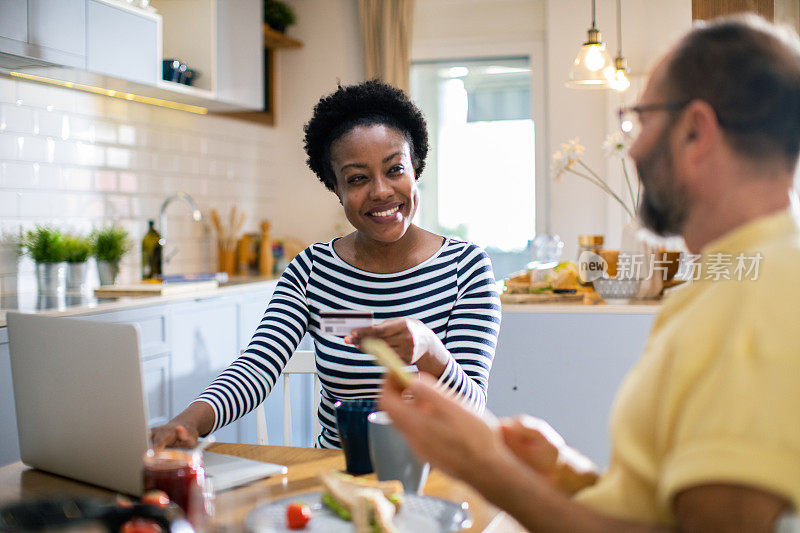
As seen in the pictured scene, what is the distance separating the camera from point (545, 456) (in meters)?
0.98

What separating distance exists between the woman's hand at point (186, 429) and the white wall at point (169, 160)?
6.84 feet

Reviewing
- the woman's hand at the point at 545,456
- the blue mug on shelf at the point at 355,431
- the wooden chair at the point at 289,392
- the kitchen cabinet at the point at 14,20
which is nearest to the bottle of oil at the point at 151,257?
the kitchen cabinet at the point at 14,20

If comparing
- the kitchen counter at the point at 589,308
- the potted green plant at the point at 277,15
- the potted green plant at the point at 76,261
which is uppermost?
the potted green plant at the point at 277,15

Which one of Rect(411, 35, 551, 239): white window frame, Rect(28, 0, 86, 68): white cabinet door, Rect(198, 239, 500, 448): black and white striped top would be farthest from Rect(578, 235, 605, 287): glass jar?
Rect(28, 0, 86, 68): white cabinet door

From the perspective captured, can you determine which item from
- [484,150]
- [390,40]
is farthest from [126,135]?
[484,150]

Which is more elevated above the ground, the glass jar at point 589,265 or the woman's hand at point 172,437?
the glass jar at point 589,265

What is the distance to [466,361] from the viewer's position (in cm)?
165

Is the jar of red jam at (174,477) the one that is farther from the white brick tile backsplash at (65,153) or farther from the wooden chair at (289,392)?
the white brick tile backsplash at (65,153)

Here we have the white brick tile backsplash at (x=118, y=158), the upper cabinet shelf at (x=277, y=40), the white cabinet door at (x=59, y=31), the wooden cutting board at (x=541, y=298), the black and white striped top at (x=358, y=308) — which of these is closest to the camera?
the black and white striped top at (x=358, y=308)

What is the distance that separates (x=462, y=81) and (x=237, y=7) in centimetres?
160

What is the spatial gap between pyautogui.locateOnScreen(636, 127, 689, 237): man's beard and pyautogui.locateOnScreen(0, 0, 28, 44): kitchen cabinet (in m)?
2.50

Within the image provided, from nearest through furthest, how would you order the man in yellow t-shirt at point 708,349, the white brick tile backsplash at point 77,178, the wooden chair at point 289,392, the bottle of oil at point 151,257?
the man in yellow t-shirt at point 708,349 < the wooden chair at point 289,392 < the white brick tile backsplash at point 77,178 < the bottle of oil at point 151,257

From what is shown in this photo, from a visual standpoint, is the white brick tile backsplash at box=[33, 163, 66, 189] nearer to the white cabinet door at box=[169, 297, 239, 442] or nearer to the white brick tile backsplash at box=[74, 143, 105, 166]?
the white brick tile backsplash at box=[74, 143, 105, 166]

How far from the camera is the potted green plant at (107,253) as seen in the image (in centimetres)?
329
